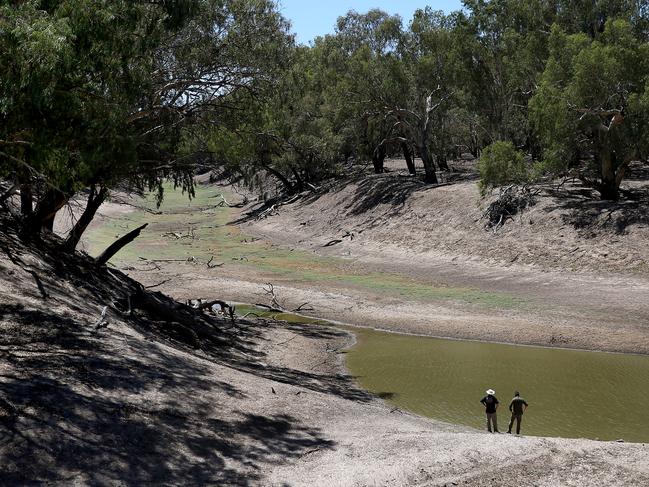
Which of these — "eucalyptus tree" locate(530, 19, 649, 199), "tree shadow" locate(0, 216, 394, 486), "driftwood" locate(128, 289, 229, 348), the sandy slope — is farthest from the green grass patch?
"tree shadow" locate(0, 216, 394, 486)

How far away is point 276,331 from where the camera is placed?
73.7 ft

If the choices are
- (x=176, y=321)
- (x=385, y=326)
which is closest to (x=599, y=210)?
(x=385, y=326)

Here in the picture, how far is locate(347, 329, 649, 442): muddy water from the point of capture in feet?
49.4

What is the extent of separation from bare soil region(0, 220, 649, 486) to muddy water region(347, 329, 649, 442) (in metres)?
1.87

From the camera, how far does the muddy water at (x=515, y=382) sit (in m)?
15.1

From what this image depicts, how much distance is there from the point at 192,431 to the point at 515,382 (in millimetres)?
10160

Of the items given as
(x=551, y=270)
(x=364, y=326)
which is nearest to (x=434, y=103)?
(x=551, y=270)

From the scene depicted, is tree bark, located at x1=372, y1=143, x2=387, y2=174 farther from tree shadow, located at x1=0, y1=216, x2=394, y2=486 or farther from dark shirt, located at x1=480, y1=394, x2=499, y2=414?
dark shirt, located at x1=480, y1=394, x2=499, y2=414

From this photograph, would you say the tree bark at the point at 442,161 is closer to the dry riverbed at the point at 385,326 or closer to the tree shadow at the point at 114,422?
the dry riverbed at the point at 385,326

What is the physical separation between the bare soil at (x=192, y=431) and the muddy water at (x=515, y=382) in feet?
6.14

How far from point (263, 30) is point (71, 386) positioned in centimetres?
1330

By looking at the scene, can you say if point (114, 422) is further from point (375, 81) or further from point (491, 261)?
point (375, 81)

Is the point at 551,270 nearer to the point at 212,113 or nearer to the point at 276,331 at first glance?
the point at 276,331

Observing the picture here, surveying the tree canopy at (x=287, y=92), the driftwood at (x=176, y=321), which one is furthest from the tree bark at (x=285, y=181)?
the driftwood at (x=176, y=321)
